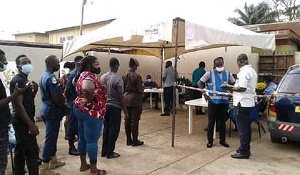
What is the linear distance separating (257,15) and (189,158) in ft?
89.7

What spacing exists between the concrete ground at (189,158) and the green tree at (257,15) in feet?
81.0

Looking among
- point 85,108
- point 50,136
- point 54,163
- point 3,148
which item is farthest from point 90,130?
point 3,148

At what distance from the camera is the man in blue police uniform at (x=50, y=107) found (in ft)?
16.1

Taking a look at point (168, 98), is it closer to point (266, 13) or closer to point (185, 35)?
point (185, 35)

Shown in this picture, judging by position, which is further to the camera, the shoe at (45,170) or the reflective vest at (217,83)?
the reflective vest at (217,83)

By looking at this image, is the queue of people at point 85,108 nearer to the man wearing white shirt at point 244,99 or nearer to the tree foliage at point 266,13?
the man wearing white shirt at point 244,99

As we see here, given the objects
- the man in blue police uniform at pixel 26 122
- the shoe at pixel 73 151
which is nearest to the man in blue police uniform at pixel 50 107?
A: the man in blue police uniform at pixel 26 122

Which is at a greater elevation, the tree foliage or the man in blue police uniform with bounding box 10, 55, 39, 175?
the tree foliage

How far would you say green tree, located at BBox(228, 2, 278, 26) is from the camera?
1191 inches

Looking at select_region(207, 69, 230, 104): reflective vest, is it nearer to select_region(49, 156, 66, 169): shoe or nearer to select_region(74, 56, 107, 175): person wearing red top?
select_region(74, 56, 107, 175): person wearing red top

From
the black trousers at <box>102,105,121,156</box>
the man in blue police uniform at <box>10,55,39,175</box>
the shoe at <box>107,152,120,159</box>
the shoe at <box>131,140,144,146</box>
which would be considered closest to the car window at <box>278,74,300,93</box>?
the shoe at <box>131,140,144,146</box>

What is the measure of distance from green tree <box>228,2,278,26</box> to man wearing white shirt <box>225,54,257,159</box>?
86.3 feet

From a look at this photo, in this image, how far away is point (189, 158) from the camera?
5.90m

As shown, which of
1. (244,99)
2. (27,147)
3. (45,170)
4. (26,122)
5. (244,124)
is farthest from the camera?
(244,124)
